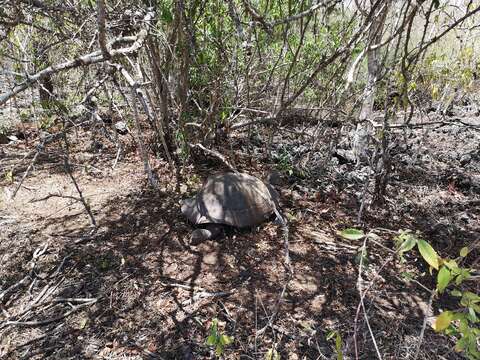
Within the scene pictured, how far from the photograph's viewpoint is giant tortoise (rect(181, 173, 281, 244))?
3201 mm

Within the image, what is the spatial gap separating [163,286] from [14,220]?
1779 mm

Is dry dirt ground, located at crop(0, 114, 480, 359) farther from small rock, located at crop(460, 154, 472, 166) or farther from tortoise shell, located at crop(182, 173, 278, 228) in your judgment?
small rock, located at crop(460, 154, 472, 166)

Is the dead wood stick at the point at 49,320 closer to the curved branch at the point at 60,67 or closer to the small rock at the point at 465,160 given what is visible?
the curved branch at the point at 60,67

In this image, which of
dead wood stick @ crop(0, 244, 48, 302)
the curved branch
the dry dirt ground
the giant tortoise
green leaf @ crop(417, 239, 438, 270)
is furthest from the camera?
the giant tortoise

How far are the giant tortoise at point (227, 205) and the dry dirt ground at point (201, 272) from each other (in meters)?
0.13

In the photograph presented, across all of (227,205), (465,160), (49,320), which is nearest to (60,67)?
(49,320)

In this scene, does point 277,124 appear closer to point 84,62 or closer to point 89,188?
point 89,188

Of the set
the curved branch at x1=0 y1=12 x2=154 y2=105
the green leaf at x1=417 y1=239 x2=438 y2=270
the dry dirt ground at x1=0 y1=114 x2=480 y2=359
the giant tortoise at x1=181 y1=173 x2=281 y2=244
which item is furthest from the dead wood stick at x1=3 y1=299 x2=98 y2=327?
the green leaf at x1=417 y1=239 x2=438 y2=270

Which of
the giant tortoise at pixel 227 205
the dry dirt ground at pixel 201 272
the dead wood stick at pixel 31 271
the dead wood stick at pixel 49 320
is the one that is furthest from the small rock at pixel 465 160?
the dead wood stick at pixel 31 271

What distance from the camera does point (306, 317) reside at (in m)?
2.43

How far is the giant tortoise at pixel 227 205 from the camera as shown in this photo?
320cm

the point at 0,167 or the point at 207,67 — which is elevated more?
the point at 207,67

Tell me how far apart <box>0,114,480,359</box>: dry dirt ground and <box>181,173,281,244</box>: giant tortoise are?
13cm

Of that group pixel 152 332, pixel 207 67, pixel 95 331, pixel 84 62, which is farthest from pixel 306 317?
pixel 207 67
